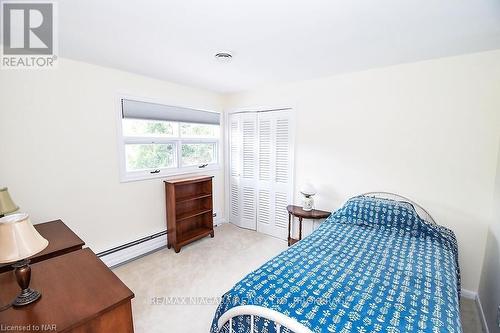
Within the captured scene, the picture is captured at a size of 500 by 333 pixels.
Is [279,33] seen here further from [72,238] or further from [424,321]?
[72,238]

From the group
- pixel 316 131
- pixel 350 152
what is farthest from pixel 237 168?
pixel 350 152

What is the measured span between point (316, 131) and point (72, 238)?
2902 mm

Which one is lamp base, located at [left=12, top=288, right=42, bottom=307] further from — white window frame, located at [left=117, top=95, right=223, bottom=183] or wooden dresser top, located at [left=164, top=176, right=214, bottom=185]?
wooden dresser top, located at [left=164, top=176, right=214, bottom=185]

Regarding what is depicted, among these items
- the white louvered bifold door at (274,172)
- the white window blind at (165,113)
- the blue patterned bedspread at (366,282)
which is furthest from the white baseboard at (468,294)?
the white window blind at (165,113)

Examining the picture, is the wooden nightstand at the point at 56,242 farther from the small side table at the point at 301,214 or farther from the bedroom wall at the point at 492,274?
the bedroom wall at the point at 492,274

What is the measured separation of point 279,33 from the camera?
1.72 metres

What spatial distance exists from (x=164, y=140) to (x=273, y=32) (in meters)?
2.15

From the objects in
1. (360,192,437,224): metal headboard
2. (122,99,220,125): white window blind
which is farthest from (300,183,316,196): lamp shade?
(122,99,220,125): white window blind

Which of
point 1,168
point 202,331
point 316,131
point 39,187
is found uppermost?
point 316,131

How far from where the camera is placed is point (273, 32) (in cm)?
170

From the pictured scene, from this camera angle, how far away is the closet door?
3721mm

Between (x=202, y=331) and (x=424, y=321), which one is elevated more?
(x=424, y=321)

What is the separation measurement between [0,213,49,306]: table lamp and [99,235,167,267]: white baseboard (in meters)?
1.63

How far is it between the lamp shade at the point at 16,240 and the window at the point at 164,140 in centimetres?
174
